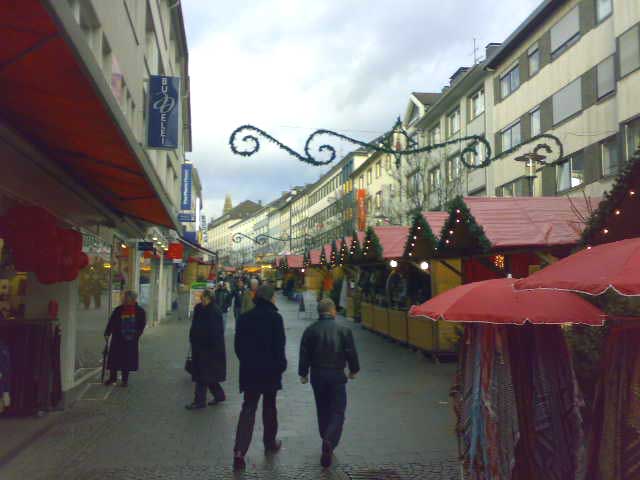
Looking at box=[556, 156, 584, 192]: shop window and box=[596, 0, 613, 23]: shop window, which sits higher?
box=[596, 0, 613, 23]: shop window

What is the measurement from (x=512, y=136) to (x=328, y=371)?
26.0m

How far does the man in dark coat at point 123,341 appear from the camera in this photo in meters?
11.8

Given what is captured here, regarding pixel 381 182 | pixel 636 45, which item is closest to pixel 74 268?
pixel 636 45

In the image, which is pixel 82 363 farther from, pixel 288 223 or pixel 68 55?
pixel 288 223

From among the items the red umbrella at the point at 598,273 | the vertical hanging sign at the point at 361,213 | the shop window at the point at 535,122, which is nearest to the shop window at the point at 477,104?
the shop window at the point at 535,122

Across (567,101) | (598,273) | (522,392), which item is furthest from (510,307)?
(567,101)

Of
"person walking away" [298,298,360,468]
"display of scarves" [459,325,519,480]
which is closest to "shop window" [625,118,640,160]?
"person walking away" [298,298,360,468]

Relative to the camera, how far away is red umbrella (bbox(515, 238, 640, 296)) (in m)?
3.66

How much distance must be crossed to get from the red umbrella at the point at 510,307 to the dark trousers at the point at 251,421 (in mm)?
2290

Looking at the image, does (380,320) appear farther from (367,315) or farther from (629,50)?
(629,50)

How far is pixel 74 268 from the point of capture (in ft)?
31.6

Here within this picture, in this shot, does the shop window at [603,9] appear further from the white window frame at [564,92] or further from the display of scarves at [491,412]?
the display of scarves at [491,412]

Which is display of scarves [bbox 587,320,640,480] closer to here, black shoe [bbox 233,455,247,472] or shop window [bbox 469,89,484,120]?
black shoe [bbox 233,455,247,472]

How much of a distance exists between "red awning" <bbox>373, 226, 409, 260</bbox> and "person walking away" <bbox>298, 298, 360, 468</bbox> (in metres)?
12.1
